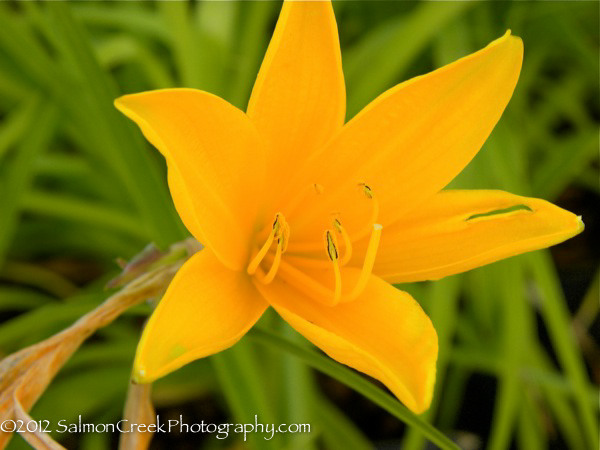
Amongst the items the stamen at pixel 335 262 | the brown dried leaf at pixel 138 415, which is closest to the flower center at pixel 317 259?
the stamen at pixel 335 262

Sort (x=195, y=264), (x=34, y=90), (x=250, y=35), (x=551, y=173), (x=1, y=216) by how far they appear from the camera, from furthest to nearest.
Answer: (x=551, y=173) < (x=250, y=35) < (x=34, y=90) < (x=1, y=216) < (x=195, y=264)

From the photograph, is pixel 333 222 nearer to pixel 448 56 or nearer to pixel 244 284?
pixel 244 284

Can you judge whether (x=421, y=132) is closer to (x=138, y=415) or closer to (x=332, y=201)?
(x=332, y=201)

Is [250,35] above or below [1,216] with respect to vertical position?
above

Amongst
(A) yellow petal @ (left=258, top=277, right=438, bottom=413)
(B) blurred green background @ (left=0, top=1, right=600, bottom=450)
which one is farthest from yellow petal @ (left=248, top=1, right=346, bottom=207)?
(B) blurred green background @ (left=0, top=1, right=600, bottom=450)

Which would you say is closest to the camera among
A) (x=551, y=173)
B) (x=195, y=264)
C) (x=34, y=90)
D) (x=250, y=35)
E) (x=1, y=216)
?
(x=195, y=264)

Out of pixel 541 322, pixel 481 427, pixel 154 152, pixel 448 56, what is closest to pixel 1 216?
pixel 154 152
